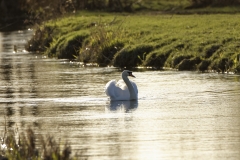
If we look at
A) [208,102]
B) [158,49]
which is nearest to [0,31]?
[158,49]

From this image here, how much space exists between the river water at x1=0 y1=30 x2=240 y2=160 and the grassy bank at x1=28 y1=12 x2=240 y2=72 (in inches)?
39.3

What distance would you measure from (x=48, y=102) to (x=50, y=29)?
22513 mm

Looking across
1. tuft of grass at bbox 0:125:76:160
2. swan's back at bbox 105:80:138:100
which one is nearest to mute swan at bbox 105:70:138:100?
swan's back at bbox 105:80:138:100

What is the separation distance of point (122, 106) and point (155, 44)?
11.2m

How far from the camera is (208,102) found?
799 inches

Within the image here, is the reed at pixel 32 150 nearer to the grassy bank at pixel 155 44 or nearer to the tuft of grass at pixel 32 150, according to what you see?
the tuft of grass at pixel 32 150

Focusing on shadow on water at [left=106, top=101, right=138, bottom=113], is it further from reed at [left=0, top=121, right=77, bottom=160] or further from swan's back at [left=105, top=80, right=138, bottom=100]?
reed at [left=0, top=121, right=77, bottom=160]

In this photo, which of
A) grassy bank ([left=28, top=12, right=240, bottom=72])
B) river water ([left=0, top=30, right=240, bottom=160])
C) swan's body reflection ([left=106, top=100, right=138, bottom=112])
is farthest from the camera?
grassy bank ([left=28, top=12, right=240, bottom=72])

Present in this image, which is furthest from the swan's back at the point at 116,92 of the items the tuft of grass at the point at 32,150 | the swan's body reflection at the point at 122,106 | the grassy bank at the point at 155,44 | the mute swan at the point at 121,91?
the tuft of grass at the point at 32,150

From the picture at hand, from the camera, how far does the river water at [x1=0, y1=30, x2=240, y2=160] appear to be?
1438 centimetres

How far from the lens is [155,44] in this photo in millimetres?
31594

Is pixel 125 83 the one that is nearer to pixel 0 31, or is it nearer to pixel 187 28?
pixel 187 28

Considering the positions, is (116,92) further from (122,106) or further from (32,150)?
(32,150)

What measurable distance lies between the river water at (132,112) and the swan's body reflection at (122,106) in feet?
0.07
